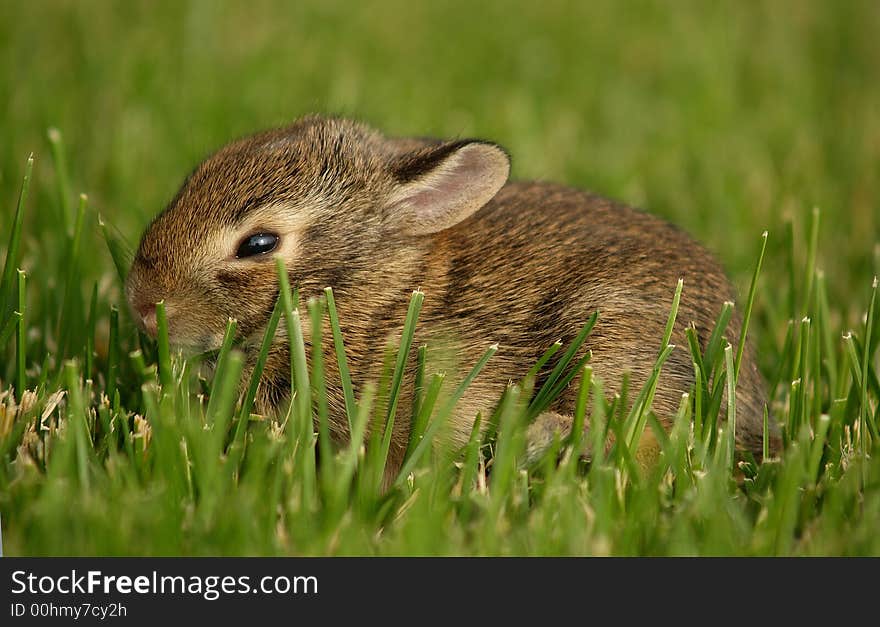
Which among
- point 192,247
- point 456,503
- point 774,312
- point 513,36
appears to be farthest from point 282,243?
point 513,36

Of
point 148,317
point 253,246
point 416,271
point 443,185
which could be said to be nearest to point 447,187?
point 443,185

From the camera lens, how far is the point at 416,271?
12.7ft

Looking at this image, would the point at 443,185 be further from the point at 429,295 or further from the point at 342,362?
the point at 342,362

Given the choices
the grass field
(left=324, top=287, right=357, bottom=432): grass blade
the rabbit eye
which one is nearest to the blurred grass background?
the grass field

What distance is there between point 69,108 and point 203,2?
152 cm

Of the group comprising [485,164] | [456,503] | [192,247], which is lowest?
[456,503]

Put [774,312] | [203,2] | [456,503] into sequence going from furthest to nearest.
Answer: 1. [203,2]
2. [774,312]
3. [456,503]

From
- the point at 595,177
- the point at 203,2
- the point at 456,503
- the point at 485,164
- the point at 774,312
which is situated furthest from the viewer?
the point at 203,2

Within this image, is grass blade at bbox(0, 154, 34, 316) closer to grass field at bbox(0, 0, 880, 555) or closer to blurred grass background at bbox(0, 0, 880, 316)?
grass field at bbox(0, 0, 880, 555)

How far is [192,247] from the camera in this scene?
364 centimetres

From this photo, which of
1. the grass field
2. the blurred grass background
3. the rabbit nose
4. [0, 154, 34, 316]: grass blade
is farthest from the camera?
the blurred grass background

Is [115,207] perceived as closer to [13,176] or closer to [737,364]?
[13,176]

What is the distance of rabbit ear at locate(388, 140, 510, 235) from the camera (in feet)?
12.5

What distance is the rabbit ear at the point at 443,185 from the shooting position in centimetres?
382
